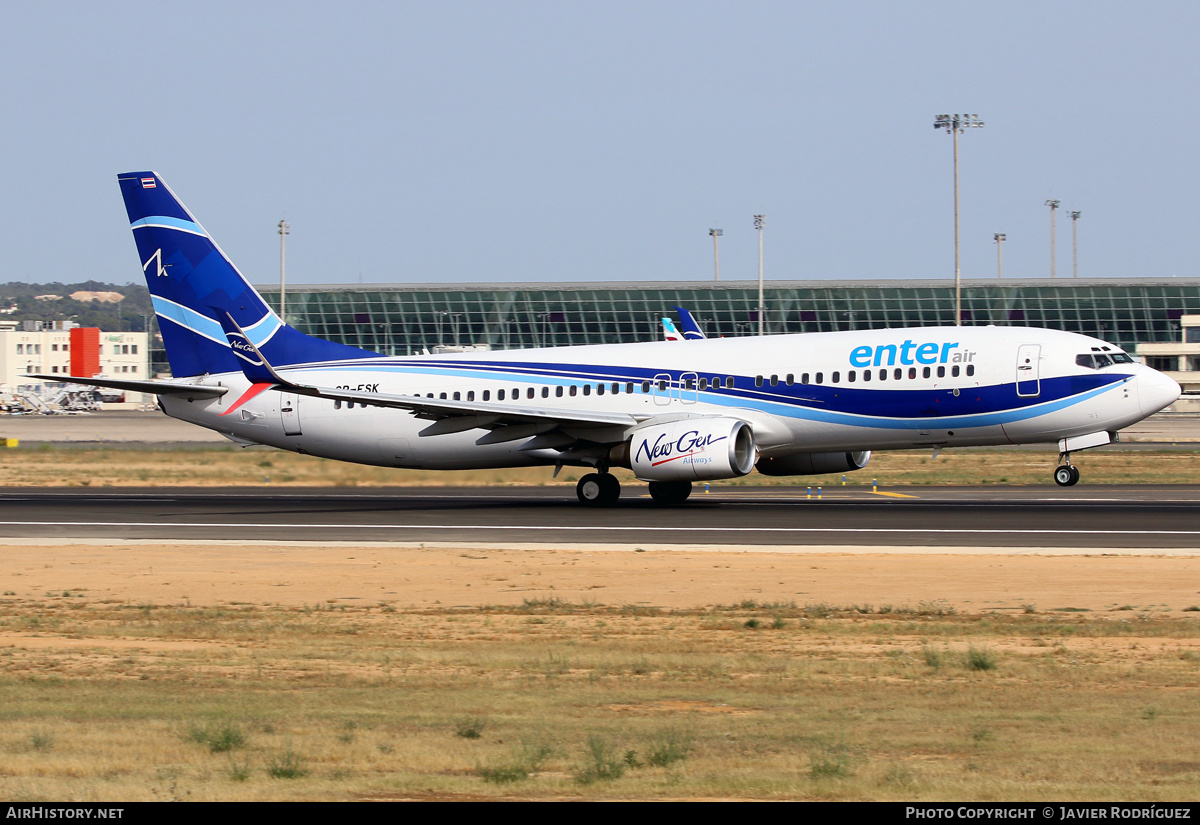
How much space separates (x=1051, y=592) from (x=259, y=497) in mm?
26838

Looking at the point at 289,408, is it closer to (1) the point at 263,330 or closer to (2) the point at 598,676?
(1) the point at 263,330

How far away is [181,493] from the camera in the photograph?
41.8 metres

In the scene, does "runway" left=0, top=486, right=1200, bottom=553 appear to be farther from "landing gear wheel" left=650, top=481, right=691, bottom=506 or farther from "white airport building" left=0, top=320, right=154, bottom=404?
"white airport building" left=0, top=320, right=154, bottom=404

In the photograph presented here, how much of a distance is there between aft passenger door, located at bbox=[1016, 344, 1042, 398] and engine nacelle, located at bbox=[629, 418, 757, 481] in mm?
6580

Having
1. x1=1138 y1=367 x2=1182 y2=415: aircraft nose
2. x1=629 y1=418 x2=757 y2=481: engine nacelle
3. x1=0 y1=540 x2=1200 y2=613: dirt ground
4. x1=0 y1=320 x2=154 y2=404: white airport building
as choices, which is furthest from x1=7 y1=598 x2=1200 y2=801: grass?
x1=0 y1=320 x2=154 y2=404: white airport building

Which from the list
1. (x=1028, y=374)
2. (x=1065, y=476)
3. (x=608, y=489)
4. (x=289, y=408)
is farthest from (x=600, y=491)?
(x=1065, y=476)

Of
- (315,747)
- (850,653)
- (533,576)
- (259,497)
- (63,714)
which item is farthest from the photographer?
(259,497)

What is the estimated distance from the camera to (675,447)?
3203cm

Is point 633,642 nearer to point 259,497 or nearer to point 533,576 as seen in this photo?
point 533,576

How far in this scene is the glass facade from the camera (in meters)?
107

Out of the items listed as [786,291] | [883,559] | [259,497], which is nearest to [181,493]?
[259,497]

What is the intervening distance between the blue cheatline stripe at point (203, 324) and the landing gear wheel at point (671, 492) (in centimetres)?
1236

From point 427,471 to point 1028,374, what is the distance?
24.0m

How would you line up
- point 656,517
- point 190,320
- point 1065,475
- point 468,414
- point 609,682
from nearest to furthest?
1. point 609,682
2. point 656,517
3. point 1065,475
4. point 468,414
5. point 190,320
